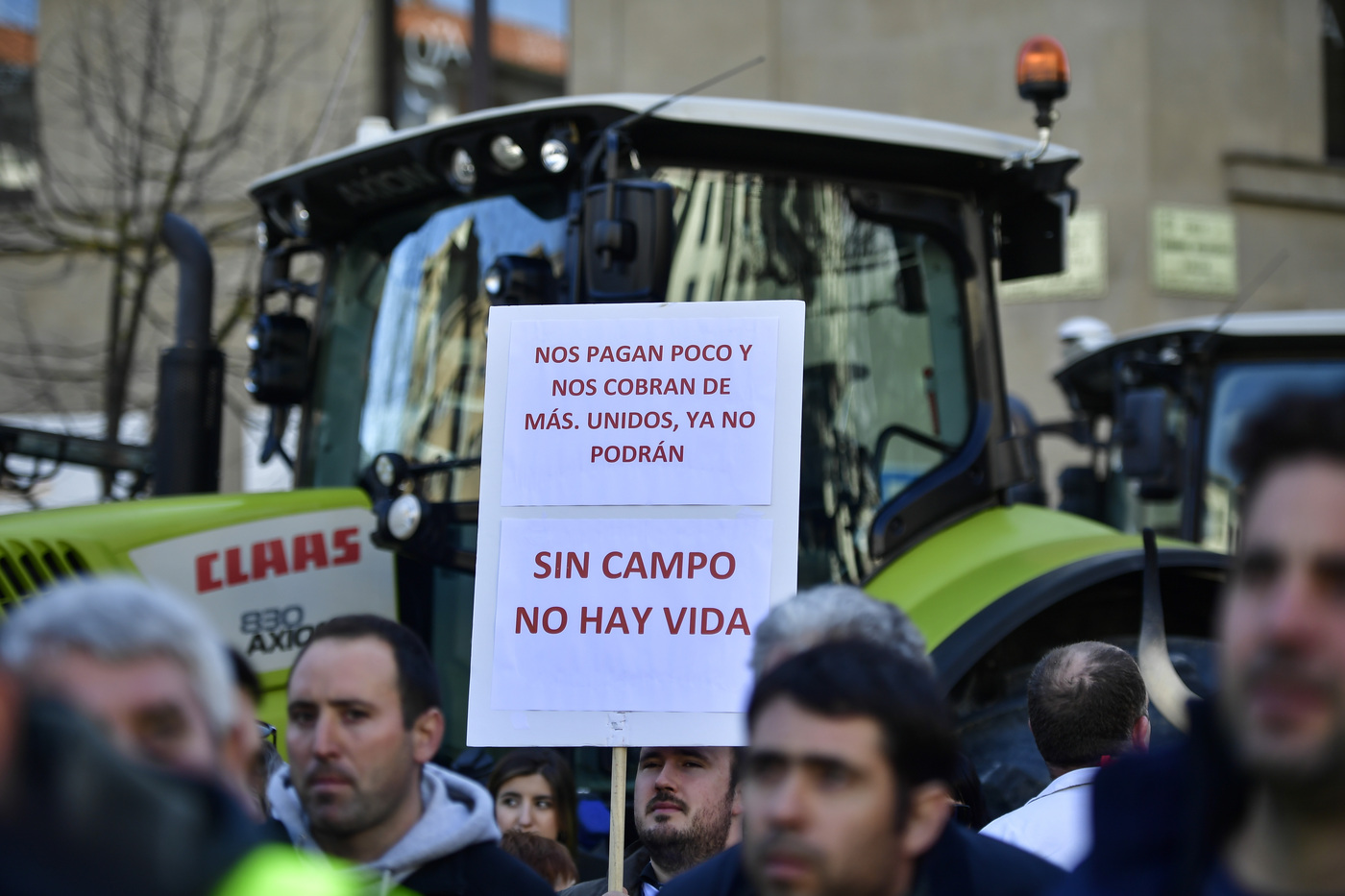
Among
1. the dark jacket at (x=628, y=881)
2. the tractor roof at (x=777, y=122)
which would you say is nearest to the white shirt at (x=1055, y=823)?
the dark jacket at (x=628, y=881)

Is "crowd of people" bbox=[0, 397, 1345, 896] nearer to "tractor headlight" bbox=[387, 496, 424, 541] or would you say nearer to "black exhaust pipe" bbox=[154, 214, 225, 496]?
"tractor headlight" bbox=[387, 496, 424, 541]

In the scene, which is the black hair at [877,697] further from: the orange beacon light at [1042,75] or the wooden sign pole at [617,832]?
the orange beacon light at [1042,75]

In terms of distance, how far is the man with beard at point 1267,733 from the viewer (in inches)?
51.4

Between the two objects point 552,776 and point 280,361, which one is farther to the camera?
point 280,361

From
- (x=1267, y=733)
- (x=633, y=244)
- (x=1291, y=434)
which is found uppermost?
(x=633, y=244)

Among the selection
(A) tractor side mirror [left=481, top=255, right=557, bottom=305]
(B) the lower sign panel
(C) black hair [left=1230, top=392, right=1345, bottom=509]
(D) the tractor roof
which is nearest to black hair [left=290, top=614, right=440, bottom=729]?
(B) the lower sign panel

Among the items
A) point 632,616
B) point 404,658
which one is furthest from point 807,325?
point 404,658

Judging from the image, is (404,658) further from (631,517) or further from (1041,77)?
(1041,77)

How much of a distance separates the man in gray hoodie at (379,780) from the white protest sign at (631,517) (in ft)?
2.04

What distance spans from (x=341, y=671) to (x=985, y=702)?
2327mm

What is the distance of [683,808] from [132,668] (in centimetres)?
184

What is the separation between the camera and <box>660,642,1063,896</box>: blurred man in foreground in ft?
5.22

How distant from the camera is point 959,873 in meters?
1.89

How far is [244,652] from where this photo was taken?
4.05m
